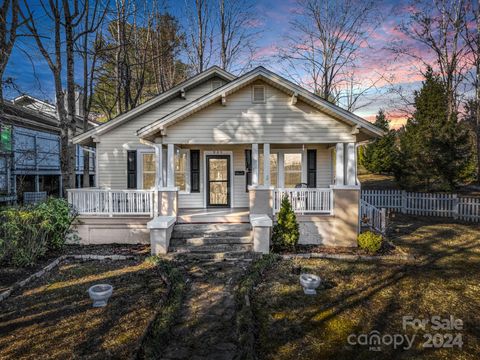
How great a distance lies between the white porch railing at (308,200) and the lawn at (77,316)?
172 inches

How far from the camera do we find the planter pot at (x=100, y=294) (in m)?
4.89

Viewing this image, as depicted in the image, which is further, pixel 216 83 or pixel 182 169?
pixel 216 83

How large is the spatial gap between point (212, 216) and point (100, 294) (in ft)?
16.3

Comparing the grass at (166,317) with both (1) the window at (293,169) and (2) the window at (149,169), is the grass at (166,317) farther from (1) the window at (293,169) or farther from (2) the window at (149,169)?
(1) the window at (293,169)

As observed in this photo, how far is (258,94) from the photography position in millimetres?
9211

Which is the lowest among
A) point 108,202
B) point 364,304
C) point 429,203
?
point 364,304

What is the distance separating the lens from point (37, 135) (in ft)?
61.6

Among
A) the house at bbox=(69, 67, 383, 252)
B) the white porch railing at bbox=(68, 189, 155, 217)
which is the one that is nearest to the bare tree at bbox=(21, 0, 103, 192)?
the white porch railing at bbox=(68, 189, 155, 217)

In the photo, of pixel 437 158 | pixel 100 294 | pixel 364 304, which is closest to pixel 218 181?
pixel 100 294

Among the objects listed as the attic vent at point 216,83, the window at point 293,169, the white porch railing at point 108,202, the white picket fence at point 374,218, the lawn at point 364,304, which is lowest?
the lawn at point 364,304

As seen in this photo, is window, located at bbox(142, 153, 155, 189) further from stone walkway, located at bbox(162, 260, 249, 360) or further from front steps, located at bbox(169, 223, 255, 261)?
stone walkway, located at bbox(162, 260, 249, 360)

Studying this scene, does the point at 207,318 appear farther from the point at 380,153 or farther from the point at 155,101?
the point at 380,153

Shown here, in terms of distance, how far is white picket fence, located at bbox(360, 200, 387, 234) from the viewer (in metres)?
10.1

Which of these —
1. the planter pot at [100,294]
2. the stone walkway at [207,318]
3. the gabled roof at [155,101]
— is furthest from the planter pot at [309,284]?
the gabled roof at [155,101]
